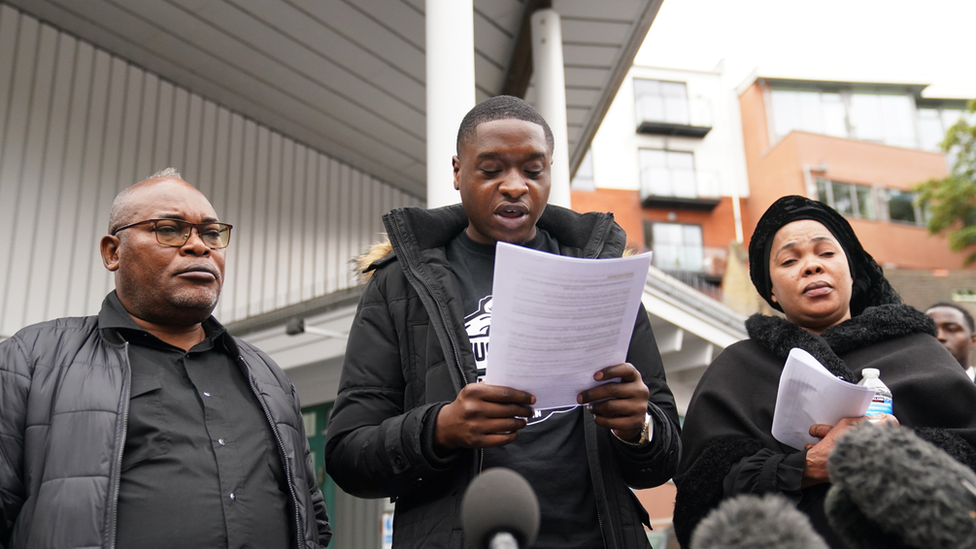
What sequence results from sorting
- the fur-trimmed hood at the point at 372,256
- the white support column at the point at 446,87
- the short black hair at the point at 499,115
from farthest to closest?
1. the white support column at the point at 446,87
2. the fur-trimmed hood at the point at 372,256
3. the short black hair at the point at 499,115

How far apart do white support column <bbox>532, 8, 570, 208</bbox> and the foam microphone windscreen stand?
783cm

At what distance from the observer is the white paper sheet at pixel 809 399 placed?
204 cm

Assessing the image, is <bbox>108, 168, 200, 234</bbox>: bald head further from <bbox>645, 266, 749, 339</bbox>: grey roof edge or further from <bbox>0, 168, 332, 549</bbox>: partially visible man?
<bbox>645, 266, 749, 339</bbox>: grey roof edge

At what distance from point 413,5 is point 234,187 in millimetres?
5334

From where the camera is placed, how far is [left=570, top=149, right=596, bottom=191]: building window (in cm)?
3048

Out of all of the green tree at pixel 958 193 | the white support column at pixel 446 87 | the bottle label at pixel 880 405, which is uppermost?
the green tree at pixel 958 193

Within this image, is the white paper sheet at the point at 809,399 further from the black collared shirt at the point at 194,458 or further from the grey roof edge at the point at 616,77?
the grey roof edge at the point at 616,77

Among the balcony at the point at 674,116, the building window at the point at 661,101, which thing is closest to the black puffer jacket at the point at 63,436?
the balcony at the point at 674,116

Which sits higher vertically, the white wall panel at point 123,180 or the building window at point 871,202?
the building window at point 871,202

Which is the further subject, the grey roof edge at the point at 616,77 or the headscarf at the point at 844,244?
the grey roof edge at the point at 616,77

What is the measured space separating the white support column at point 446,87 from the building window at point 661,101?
27.4m

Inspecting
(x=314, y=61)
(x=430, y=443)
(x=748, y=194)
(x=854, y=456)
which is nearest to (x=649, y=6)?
(x=314, y=61)

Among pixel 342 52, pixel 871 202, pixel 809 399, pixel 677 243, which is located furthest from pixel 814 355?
pixel 871 202

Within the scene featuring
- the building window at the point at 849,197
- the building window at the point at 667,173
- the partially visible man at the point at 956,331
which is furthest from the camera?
the building window at the point at 667,173
